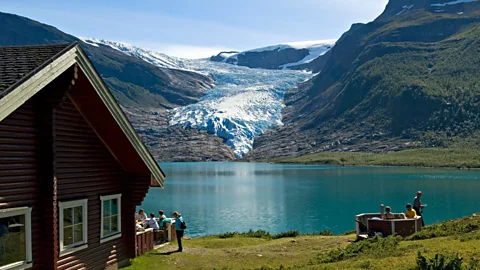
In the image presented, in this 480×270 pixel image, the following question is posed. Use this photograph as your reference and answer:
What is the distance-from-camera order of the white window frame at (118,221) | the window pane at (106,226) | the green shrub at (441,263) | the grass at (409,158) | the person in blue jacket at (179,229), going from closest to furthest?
the green shrub at (441,263)
the white window frame at (118,221)
the window pane at (106,226)
the person in blue jacket at (179,229)
the grass at (409,158)

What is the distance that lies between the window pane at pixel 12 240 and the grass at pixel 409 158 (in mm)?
133246

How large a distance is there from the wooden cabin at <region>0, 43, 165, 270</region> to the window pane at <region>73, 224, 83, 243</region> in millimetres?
25

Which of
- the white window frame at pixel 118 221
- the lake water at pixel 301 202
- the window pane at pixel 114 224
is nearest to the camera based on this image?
the white window frame at pixel 118 221

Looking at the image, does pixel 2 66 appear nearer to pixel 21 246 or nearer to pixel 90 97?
pixel 90 97

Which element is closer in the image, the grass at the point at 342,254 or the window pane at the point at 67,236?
the grass at the point at 342,254

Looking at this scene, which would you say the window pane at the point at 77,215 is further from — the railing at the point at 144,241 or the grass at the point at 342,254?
the railing at the point at 144,241

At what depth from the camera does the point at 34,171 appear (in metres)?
12.7

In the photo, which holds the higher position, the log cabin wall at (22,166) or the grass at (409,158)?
the log cabin wall at (22,166)

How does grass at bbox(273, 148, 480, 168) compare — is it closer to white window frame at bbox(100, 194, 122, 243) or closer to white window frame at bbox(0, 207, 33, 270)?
white window frame at bbox(100, 194, 122, 243)

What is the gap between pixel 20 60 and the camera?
472 inches

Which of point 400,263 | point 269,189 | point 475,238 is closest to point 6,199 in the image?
point 400,263

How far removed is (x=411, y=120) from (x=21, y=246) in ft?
632

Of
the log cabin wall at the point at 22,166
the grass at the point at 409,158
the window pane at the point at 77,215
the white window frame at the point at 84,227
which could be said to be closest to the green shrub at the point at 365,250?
the white window frame at the point at 84,227

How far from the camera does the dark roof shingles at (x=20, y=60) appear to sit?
10797 millimetres
